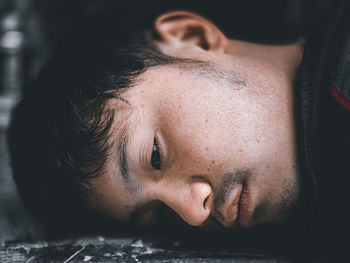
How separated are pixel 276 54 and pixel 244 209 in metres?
0.36

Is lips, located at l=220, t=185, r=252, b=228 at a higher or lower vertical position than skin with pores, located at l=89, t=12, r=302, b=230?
lower

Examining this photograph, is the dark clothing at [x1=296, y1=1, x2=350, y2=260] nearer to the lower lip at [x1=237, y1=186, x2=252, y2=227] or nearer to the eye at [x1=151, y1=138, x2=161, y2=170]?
the lower lip at [x1=237, y1=186, x2=252, y2=227]

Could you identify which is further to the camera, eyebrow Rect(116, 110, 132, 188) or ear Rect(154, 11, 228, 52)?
ear Rect(154, 11, 228, 52)

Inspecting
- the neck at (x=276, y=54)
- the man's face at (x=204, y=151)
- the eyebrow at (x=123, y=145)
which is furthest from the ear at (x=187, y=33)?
the eyebrow at (x=123, y=145)

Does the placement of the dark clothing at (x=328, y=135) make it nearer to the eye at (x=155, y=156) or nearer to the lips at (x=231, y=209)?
the lips at (x=231, y=209)

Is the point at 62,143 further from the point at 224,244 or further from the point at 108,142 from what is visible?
the point at 224,244

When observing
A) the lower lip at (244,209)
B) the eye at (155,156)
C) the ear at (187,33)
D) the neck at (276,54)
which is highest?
the ear at (187,33)

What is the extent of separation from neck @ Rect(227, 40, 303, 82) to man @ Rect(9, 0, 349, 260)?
0.03m

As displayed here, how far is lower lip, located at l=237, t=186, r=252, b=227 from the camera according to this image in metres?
0.68

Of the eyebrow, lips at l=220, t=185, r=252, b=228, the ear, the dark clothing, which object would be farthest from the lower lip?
the ear

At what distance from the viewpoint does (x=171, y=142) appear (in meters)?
0.67

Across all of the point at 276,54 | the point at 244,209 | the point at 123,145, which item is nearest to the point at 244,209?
the point at 244,209

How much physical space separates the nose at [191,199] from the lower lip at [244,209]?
67mm

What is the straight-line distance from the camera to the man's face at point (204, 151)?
0.66 m
